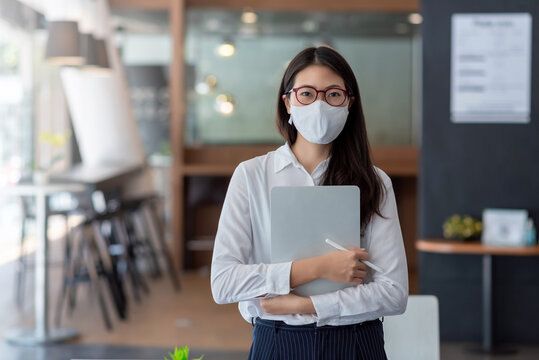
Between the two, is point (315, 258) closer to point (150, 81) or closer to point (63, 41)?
point (63, 41)

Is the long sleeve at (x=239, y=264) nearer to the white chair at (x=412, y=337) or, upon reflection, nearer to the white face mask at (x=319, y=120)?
the white face mask at (x=319, y=120)

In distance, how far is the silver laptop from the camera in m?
1.61

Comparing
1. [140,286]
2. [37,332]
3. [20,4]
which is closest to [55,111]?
[20,4]

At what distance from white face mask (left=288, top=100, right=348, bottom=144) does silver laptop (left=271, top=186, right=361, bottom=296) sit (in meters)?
0.18

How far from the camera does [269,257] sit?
176 cm

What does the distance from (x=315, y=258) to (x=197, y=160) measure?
21.4ft

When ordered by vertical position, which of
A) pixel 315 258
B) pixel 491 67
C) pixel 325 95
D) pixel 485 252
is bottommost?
pixel 485 252

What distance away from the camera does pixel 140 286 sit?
23.5 ft

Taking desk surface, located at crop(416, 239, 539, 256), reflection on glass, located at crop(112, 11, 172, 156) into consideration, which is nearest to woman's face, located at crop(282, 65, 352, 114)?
desk surface, located at crop(416, 239, 539, 256)

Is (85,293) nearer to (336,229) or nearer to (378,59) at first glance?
(378,59)

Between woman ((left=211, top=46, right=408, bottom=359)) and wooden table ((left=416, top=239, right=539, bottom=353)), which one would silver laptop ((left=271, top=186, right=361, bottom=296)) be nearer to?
woman ((left=211, top=46, right=408, bottom=359))

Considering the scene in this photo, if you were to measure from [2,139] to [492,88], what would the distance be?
5834mm

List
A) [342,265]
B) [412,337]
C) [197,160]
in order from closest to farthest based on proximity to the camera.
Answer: [342,265] < [412,337] < [197,160]

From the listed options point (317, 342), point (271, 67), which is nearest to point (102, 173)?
point (271, 67)
